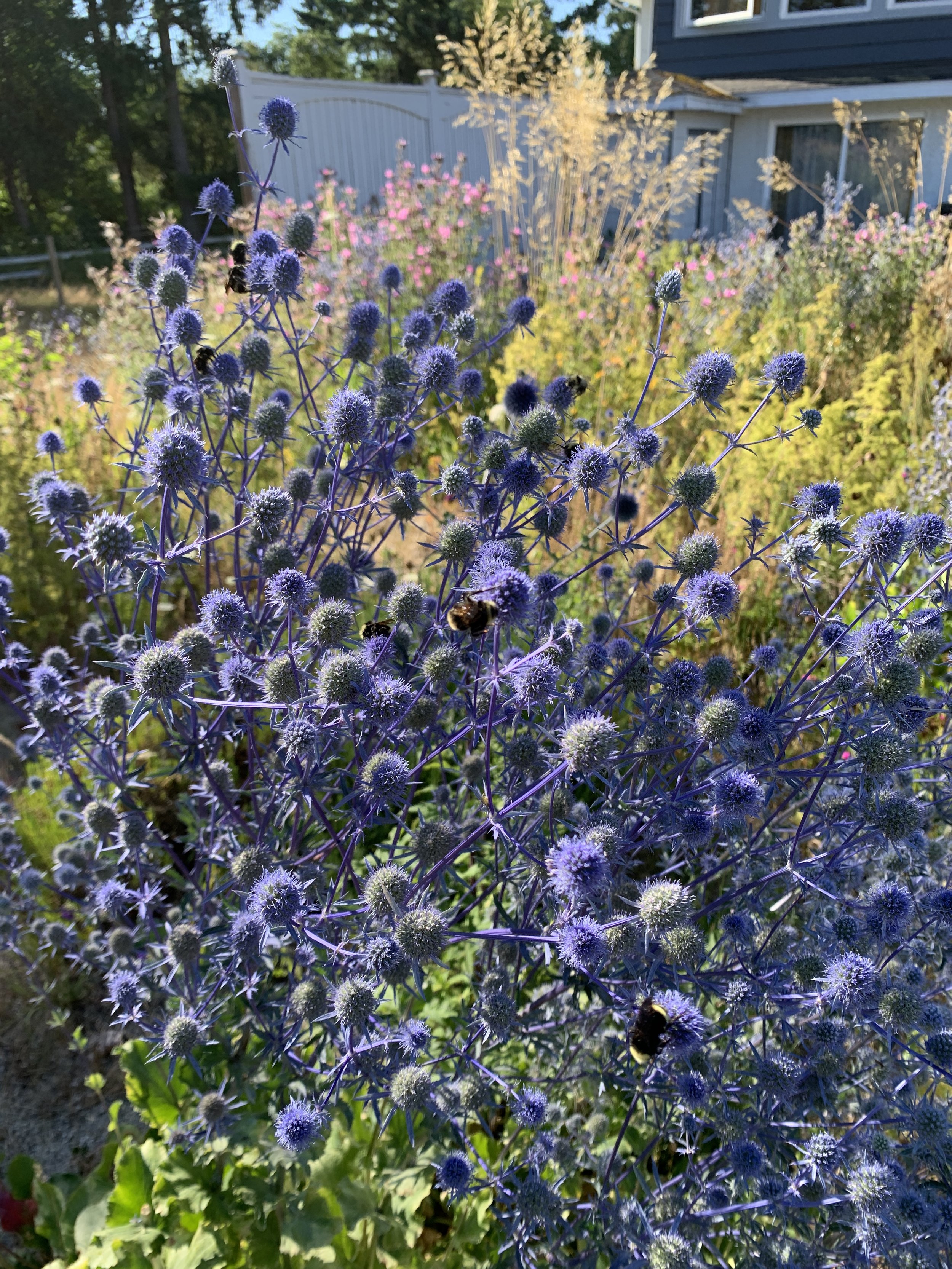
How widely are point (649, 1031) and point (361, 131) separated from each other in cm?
1768

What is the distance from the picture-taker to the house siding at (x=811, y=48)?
1567 centimetres

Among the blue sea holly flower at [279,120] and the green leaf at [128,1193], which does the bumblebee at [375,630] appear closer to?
the green leaf at [128,1193]

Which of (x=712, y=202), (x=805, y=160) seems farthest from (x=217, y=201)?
(x=805, y=160)

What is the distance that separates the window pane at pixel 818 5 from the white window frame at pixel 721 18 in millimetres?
527

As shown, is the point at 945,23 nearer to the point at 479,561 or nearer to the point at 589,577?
the point at 589,577

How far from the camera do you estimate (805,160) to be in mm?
17750

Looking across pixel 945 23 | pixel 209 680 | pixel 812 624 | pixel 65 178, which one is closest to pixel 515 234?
pixel 812 624

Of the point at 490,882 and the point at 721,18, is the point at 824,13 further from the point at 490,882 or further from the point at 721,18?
the point at 490,882

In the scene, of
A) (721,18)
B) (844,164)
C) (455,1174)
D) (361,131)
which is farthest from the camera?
(721,18)

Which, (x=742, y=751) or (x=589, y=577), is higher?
(x=742, y=751)

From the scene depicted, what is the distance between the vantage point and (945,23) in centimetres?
1538

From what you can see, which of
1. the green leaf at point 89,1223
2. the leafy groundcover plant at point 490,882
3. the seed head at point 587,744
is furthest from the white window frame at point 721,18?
the green leaf at point 89,1223

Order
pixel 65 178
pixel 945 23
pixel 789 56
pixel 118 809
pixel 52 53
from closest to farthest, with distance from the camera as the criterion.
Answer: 1. pixel 118 809
2. pixel 945 23
3. pixel 789 56
4. pixel 52 53
5. pixel 65 178

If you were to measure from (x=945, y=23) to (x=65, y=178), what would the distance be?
2157 cm
